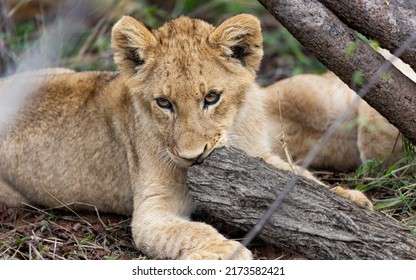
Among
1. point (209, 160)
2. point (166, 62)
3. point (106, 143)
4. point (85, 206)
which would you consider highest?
point (166, 62)

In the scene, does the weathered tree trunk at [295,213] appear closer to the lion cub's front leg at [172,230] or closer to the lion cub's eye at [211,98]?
the lion cub's front leg at [172,230]

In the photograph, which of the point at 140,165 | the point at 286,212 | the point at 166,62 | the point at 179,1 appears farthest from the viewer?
the point at 179,1

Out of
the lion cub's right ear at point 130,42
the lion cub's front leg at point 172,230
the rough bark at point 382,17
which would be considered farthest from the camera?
the lion cub's right ear at point 130,42

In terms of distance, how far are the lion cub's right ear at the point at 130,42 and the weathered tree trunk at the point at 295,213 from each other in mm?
771

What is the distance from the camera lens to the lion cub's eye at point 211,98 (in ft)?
13.9

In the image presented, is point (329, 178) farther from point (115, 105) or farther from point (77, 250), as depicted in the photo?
point (77, 250)

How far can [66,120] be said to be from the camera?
5.23 metres

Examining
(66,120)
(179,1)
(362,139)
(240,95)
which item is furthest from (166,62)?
(179,1)

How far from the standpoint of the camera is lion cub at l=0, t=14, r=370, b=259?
13.8 feet

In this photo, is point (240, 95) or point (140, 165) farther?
point (140, 165)

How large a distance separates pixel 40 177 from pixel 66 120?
406 mm

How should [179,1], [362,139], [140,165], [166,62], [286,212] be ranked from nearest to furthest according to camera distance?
1. [286,212]
2. [166,62]
3. [140,165]
4. [362,139]
5. [179,1]

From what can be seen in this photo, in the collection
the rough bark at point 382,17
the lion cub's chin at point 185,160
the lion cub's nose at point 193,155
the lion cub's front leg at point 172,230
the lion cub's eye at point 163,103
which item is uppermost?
the rough bark at point 382,17

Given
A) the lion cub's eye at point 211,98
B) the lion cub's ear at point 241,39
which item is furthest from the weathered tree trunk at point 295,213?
the lion cub's ear at point 241,39
